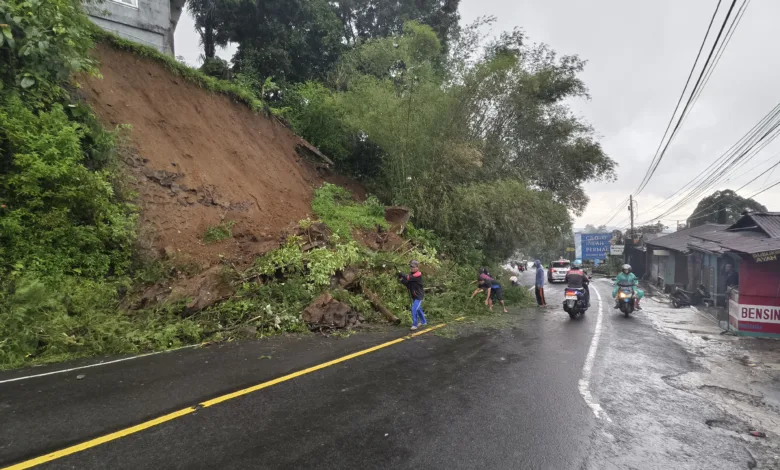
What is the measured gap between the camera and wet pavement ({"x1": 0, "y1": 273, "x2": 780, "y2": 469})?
3.74 meters

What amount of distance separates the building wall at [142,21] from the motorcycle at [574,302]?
62.4ft

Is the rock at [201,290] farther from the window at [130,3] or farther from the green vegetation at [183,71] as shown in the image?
the window at [130,3]

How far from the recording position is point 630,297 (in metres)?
13.1

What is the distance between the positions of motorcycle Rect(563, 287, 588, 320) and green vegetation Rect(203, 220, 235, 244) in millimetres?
9767

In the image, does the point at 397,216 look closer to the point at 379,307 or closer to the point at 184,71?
the point at 379,307

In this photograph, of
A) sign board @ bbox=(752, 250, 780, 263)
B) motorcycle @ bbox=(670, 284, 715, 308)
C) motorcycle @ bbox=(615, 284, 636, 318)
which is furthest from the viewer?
motorcycle @ bbox=(670, 284, 715, 308)

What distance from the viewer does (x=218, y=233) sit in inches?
459

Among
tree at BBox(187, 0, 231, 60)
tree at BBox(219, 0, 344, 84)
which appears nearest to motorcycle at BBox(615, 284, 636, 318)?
tree at BBox(219, 0, 344, 84)

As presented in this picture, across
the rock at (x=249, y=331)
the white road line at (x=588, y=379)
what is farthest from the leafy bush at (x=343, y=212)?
the white road line at (x=588, y=379)

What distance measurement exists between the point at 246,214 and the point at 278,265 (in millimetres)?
3948

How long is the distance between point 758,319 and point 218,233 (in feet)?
46.6

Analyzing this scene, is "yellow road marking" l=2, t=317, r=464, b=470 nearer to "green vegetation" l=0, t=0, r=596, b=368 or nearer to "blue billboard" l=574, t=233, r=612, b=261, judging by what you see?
"green vegetation" l=0, t=0, r=596, b=368

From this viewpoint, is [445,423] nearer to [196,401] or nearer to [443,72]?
[196,401]

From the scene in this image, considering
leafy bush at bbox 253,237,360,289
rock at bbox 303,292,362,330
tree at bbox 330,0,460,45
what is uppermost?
tree at bbox 330,0,460,45
